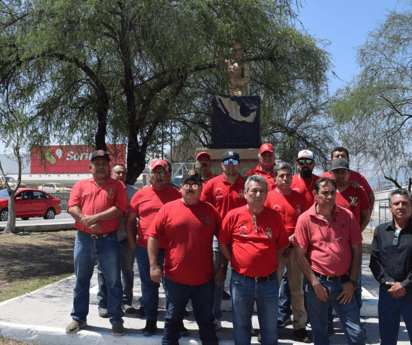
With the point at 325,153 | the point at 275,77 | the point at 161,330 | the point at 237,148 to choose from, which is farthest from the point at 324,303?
the point at 325,153

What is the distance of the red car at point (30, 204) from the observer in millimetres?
17903

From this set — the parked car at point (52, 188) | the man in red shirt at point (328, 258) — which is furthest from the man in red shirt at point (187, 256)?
the parked car at point (52, 188)

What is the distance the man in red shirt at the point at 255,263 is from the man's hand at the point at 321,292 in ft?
1.12

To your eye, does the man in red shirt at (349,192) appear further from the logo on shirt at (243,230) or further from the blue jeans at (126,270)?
the blue jeans at (126,270)

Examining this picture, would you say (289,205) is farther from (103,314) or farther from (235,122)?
(235,122)

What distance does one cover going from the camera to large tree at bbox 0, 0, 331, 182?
7363 millimetres

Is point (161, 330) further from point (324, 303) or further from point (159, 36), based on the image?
point (159, 36)

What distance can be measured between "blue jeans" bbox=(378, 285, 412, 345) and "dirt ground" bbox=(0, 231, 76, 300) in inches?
216

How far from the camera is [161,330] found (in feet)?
14.7

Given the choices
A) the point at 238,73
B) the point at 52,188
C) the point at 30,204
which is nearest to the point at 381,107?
the point at 238,73

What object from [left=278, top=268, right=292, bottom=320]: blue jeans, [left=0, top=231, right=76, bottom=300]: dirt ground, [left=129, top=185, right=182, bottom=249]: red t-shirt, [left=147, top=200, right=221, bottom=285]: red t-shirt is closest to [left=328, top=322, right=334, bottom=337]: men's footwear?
[left=278, top=268, right=292, bottom=320]: blue jeans

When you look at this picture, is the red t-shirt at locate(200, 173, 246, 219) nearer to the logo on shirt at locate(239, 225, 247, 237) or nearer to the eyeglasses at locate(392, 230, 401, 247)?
the logo on shirt at locate(239, 225, 247, 237)

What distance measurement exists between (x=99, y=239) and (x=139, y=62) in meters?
5.02

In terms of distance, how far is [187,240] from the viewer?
3.76 meters
